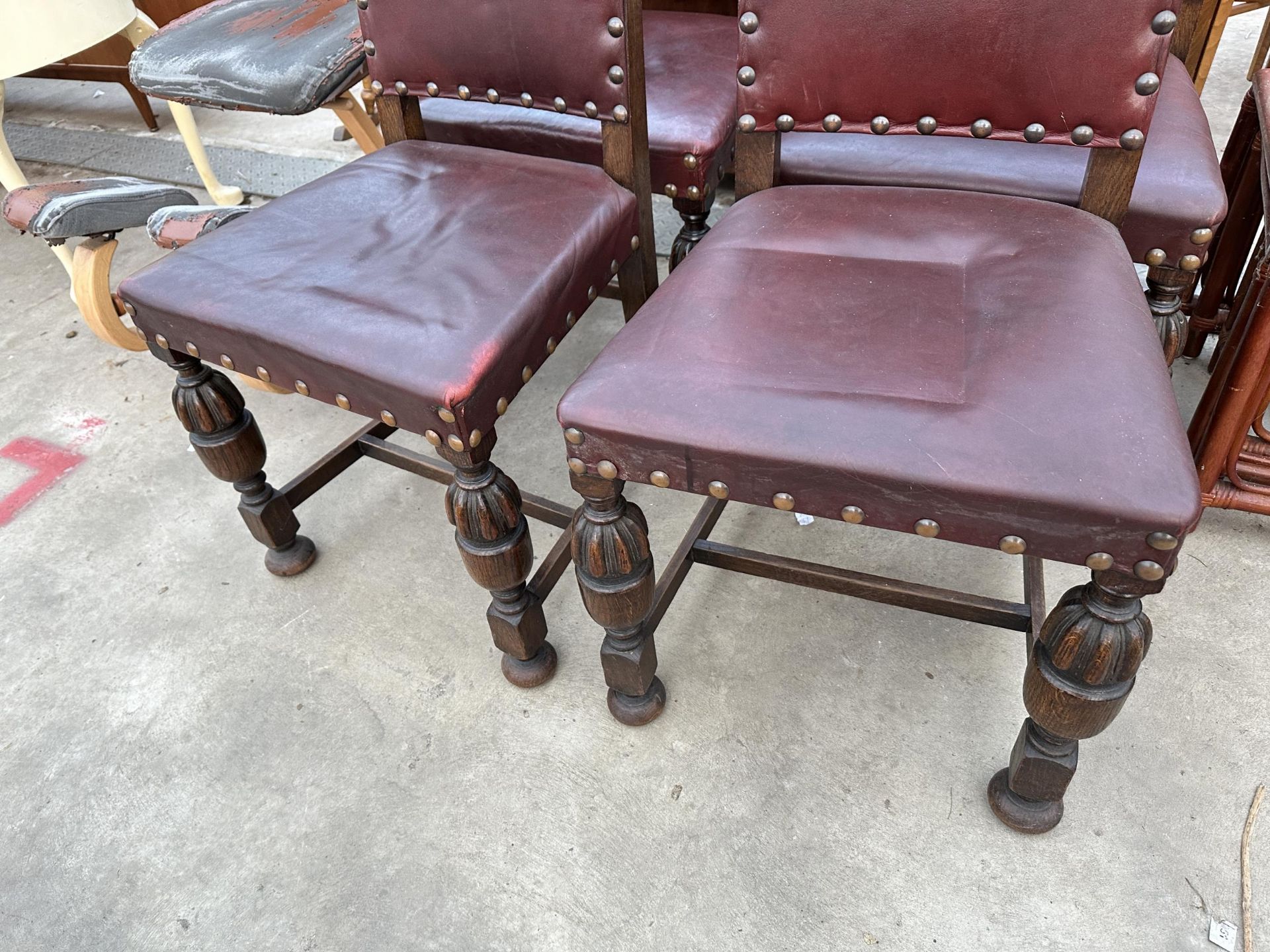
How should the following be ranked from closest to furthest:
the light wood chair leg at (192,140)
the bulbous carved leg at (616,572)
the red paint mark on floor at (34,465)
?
the bulbous carved leg at (616,572) → the red paint mark on floor at (34,465) → the light wood chair leg at (192,140)

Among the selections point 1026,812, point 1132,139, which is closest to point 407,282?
point 1132,139

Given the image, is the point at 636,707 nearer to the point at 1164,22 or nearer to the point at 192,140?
the point at 1164,22

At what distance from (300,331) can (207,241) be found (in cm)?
30

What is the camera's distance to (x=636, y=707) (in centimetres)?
120

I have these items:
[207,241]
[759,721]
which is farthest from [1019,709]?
[207,241]

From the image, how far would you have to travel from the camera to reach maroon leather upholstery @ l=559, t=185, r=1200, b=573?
0.72 meters

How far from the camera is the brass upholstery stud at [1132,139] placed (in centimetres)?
93

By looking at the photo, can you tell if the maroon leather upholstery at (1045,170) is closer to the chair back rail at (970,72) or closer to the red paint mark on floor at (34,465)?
the chair back rail at (970,72)

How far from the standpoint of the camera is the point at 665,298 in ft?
3.11

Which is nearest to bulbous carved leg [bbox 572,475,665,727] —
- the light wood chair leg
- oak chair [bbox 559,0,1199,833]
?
oak chair [bbox 559,0,1199,833]

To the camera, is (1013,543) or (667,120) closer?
(1013,543)

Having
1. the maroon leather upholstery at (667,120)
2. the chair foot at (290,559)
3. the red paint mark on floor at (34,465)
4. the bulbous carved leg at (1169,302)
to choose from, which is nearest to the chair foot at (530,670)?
the chair foot at (290,559)

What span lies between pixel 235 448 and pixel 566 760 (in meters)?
0.69

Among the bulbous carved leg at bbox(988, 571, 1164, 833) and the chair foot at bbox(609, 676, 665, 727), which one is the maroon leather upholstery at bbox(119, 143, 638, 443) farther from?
the bulbous carved leg at bbox(988, 571, 1164, 833)
